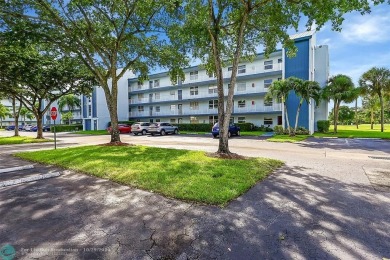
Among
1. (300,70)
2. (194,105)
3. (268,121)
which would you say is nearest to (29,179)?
(300,70)

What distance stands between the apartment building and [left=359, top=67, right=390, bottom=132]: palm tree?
4.77m

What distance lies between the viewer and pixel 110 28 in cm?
1300

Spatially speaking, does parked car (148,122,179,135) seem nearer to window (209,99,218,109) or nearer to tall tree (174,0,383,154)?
window (209,99,218,109)

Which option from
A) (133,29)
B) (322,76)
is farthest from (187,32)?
(322,76)

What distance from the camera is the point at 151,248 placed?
3156 millimetres

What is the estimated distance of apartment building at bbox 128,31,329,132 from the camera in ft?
91.4

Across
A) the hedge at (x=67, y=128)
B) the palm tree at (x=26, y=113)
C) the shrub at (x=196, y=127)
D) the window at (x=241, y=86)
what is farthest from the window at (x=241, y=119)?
the palm tree at (x=26, y=113)

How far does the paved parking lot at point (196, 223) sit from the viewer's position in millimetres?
3088

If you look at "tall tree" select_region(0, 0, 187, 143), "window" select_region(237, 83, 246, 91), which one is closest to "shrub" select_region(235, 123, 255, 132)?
"window" select_region(237, 83, 246, 91)

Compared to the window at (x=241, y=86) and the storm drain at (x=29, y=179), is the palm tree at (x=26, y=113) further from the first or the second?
the storm drain at (x=29, y=179)

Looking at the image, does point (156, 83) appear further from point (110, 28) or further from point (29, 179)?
point (29, 179)

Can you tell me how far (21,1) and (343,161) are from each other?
57.1 feet

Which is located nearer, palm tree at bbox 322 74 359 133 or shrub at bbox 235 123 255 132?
palm tree at bbox 322 74 359 133

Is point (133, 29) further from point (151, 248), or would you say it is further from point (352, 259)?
point (352, 259)
